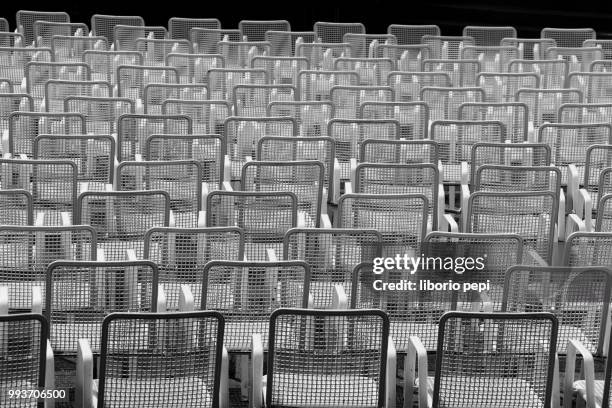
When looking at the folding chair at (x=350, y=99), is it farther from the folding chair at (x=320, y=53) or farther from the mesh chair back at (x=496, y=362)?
the mesh chair back at (x=496, y=362)

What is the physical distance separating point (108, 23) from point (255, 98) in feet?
11.6

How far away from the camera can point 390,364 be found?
5.34 meters

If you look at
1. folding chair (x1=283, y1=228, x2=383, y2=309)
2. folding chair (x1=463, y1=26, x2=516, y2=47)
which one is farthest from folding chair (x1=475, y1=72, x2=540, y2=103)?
folding chair (x1=283, y1=228, x2=383, y2=309)

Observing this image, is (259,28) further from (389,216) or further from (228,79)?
(389,216)

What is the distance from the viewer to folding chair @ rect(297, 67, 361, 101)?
413 inches

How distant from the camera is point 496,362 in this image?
525cm

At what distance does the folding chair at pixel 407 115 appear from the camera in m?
9.38

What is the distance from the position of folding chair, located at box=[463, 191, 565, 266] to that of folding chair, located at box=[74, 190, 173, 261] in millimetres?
1811

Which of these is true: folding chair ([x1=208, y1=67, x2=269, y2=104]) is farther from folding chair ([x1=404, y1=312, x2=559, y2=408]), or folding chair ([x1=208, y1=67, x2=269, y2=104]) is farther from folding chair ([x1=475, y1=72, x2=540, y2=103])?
folding chair ([x1=404, y1=312, x2=559, y2=408])

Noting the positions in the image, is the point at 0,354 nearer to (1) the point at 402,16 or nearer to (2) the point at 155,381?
(2) the point at 155,381

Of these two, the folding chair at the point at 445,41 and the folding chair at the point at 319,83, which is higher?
the folding chair at the point at 445,41

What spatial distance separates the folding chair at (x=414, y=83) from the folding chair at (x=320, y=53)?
1102 mm

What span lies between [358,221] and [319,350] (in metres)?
1.88

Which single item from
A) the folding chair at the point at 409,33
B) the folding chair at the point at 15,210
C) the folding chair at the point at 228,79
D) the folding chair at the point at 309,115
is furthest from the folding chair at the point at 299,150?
Result: the folding chair at the point at 409,33
